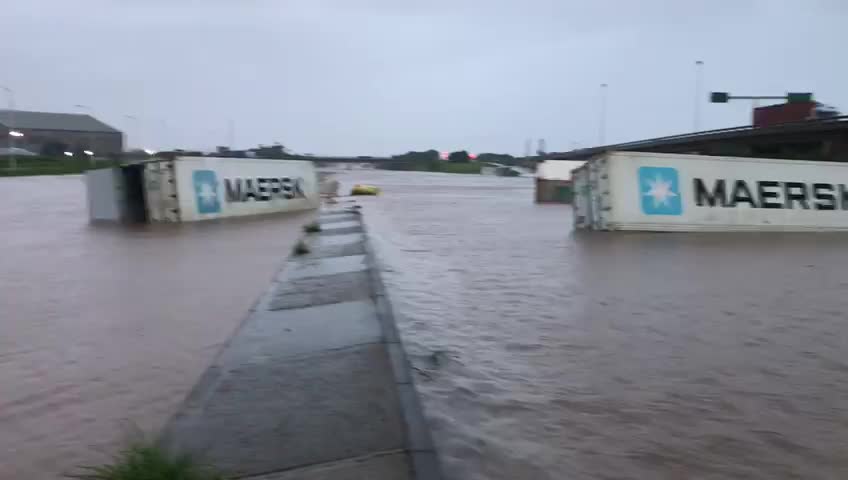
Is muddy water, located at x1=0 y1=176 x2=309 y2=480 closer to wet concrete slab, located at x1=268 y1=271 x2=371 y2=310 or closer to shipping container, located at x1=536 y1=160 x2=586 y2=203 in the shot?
wet concrete slab, located at x1=268 y1=271 x2=371 y2=310

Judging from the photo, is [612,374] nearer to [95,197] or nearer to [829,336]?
[829,336]

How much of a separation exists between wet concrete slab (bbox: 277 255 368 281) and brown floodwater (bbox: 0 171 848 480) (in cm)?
43

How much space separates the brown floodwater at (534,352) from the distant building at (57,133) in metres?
132

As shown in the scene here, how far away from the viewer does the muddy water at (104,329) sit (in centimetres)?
519

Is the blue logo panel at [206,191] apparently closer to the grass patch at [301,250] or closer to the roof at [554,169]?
the grass patch at [301,250]

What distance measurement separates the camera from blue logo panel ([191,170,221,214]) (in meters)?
22.0

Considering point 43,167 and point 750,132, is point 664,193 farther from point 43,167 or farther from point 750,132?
point 43,167

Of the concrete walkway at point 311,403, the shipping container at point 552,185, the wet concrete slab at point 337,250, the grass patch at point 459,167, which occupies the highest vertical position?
the concrete walkway at point 311,403

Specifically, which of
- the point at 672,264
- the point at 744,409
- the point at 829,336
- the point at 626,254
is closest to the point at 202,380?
the point at 744,409

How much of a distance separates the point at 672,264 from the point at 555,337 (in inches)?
237

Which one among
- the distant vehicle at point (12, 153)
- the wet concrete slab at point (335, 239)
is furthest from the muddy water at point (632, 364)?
the distant vehicle at point (12, 153)

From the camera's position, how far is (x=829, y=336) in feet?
24.9

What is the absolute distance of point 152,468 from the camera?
374cm

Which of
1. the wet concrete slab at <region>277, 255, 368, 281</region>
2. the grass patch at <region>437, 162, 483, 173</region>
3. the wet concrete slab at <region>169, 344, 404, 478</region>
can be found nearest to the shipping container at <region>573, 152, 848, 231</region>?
the wet concrete slab at <region>277, 255, 368, 281</region>
